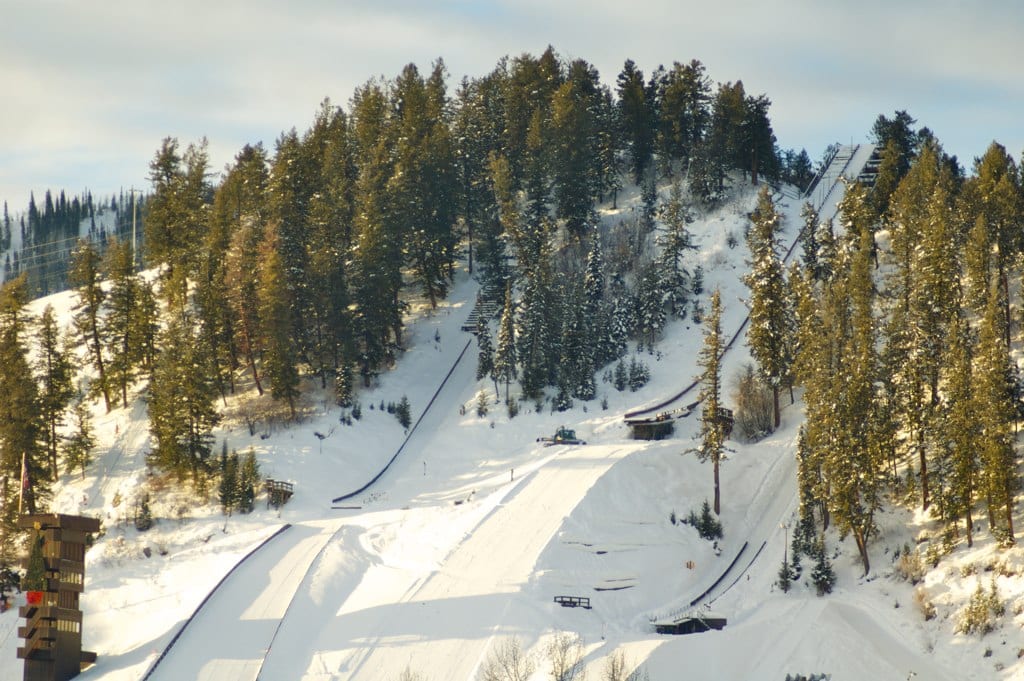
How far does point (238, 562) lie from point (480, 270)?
4204cm

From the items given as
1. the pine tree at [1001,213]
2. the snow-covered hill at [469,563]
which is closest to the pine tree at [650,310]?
the snow-covered hill at [469,563]

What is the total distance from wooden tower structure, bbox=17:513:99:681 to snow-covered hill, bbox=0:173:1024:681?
4.32 feet

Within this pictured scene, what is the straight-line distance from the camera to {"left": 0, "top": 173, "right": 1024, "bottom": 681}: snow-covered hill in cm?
3697

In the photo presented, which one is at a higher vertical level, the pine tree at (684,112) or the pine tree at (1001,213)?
the pine tree at (684,112)

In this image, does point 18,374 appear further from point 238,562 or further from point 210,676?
point 210,676

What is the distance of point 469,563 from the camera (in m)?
43.5

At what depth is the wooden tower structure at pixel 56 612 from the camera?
1458 inches

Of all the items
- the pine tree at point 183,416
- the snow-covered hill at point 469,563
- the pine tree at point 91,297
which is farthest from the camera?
the pine tree at point 91,297

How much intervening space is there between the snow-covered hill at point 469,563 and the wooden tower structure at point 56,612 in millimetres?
1316

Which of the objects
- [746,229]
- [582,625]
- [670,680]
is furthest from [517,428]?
[746,229]

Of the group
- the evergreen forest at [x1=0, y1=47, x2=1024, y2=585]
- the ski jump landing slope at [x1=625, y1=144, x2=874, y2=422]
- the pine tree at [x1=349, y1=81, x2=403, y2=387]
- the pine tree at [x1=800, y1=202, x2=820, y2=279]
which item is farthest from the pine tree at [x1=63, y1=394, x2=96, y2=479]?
the pine tree at [x1=800, y1=202, x2=820, y2=279]

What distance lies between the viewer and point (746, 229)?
80.1 m

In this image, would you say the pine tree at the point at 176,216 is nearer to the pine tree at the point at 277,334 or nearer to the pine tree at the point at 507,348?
the pine tree at the point at 277,334

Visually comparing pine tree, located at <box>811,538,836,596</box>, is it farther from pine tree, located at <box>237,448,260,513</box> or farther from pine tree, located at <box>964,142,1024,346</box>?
pine tree, located at <box>237,448,260,513</box>
